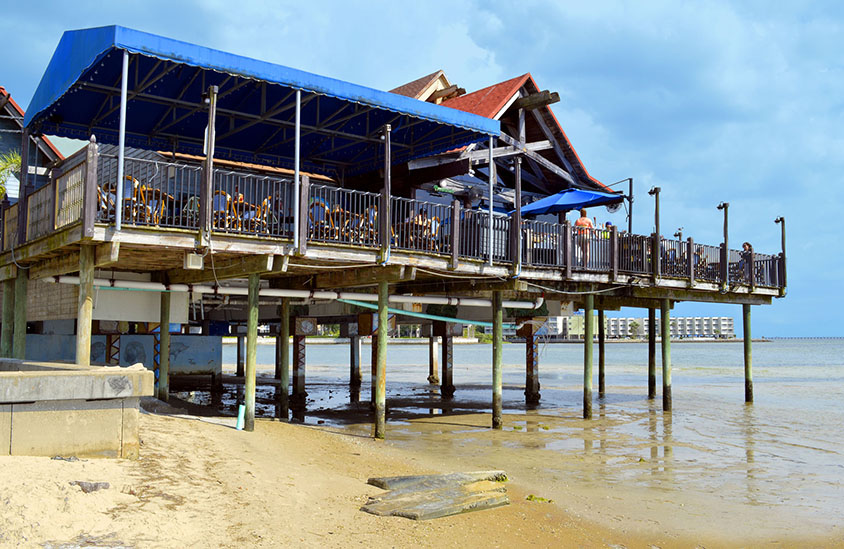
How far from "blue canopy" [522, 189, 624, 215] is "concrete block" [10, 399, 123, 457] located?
40.5ft

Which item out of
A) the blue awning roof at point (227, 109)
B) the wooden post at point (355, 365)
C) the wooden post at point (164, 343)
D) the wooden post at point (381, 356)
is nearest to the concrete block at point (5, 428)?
the blue awning roof at point (227, 109)

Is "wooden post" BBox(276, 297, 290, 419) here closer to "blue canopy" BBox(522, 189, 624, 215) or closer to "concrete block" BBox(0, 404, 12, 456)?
"blue canopy" BBox(522, 189, 624, 215)

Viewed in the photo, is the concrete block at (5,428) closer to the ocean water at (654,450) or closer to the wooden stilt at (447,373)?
the ocean water at (654,450)

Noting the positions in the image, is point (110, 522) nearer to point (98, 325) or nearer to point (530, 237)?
point (530, 237)

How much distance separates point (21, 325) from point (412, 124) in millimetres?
9656

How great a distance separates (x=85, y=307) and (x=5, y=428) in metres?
3.58

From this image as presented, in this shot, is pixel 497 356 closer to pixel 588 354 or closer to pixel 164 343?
pixel 588 354

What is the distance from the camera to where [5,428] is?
798cm

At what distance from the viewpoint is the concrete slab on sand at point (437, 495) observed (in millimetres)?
9180

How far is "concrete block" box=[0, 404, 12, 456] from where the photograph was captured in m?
7.95

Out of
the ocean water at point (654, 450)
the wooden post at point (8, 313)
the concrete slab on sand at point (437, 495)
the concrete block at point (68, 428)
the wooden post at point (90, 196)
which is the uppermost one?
the wooden post at point (90, 196)

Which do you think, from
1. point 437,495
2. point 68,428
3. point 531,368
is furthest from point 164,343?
point 531,368

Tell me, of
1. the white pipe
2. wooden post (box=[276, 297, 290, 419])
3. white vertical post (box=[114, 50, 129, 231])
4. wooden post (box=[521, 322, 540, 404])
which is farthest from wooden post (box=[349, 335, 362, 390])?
white vertical post (box=[114, 50, 129, 231])

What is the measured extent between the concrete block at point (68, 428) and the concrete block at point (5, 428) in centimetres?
3
